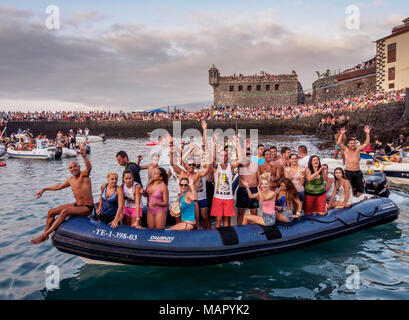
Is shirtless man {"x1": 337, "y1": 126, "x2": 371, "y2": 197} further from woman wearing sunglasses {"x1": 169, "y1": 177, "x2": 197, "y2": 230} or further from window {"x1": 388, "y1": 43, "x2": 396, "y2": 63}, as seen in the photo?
window {"x1": 388, "y1": 43, "x2": 396, "y2": 63}

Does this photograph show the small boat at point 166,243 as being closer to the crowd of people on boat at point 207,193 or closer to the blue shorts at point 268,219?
the blue shorts at point 268,219

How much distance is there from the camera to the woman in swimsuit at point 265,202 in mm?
6238

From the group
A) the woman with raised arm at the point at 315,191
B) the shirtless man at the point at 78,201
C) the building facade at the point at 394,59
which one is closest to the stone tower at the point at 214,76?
the building facade at the point at 394,59

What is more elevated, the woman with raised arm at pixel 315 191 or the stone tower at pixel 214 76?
the stone tower at pixel 214 76

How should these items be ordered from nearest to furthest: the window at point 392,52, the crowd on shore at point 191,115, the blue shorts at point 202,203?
1. the blue shorts at point 202,203
2. the window at point 392,52
3. the crowd on shore at point 191,115

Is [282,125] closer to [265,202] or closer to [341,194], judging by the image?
[341,194]

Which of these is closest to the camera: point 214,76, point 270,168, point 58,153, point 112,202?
point 112,202

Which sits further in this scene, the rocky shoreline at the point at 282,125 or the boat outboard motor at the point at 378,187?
the rocky shoreline at the point at 282,125

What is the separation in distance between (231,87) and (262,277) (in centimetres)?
5139

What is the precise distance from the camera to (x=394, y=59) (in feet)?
89.2

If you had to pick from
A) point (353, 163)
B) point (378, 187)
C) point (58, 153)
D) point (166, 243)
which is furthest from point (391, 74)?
point (166, 243)

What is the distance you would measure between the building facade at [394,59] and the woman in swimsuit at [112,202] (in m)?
28.2

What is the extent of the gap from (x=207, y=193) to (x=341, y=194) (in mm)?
3384
